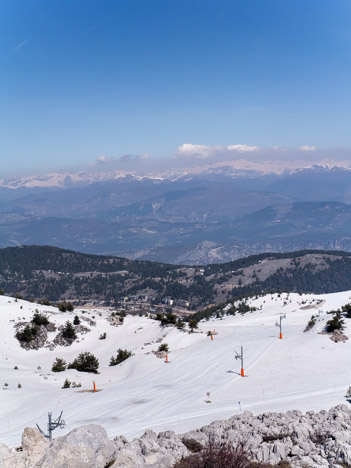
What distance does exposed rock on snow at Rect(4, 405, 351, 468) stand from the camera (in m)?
12.5

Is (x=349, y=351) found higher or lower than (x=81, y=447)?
lower

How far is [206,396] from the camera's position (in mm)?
31156

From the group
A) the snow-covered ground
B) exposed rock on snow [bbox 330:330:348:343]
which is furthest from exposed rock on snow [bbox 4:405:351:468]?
exposed rock on snow [bbox 330:330:348:343]

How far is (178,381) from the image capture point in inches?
1468

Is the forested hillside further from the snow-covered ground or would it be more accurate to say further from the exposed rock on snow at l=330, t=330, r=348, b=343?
the exposed rock on snow at l=330, t=330, r=348, b=343

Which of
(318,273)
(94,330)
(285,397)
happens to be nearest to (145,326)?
(94,330)

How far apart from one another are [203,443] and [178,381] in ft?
71.6

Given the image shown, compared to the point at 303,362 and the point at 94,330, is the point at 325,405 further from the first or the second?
the point at 94,330

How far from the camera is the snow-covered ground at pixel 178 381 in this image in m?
26.8

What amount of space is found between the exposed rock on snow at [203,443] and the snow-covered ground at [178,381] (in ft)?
21.7

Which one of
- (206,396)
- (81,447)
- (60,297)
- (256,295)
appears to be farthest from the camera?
(60,297)

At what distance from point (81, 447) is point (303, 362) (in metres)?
28.1

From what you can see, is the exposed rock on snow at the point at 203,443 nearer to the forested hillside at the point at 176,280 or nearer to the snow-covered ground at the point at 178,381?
the snow-covered ground at the point at 178,381

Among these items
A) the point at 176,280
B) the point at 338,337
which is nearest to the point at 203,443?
the point at 338,337
